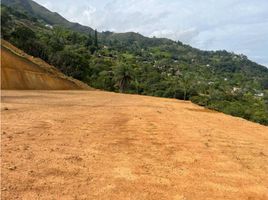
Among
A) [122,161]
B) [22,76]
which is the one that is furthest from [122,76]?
[122,161]

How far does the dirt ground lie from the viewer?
7.46 metres

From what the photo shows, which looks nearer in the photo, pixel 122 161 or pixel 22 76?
pixel 122 161

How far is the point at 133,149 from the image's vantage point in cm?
1116

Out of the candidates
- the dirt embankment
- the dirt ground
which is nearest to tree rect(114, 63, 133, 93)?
the dirt embankment

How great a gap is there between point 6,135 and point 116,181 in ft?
14.0

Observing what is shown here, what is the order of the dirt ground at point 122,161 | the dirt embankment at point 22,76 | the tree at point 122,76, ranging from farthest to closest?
the tree at point 122,76
the dirt embankment at point 22,76
the dirt ground at point 122,161

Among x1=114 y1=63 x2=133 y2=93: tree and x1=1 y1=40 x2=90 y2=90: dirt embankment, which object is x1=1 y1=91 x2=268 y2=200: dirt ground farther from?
x1=114 y1=63 x2=133 y2=93: tree

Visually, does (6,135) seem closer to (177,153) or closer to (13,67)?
(177,153)

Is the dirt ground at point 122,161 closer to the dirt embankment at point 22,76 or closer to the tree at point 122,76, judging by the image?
the dirt embankment at point 22,76

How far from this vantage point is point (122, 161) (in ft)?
31.7

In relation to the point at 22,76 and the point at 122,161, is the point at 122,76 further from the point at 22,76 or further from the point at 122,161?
the point at 122,161

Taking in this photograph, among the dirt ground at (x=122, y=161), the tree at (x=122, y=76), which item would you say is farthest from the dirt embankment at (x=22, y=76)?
the tree at (x=122, y=76)

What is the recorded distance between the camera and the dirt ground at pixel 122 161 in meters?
7.46

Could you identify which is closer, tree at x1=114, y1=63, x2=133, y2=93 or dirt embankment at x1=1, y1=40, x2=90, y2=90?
dirt embankment at x1=1, y1=40, x2=90, y2=90
